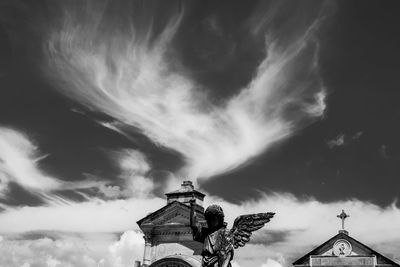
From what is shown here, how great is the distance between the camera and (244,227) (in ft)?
25.8

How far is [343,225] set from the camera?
2523 cm

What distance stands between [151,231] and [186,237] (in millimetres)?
2098

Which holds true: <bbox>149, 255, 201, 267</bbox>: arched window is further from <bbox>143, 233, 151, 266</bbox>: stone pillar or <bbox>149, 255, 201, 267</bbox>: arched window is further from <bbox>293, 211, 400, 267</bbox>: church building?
<bbox>293, 211, 400, 267</bbox>: church building

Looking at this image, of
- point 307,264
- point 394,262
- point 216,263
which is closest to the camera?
point 216,263

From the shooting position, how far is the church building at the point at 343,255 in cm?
2375

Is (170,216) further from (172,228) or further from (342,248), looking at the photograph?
(342,248)

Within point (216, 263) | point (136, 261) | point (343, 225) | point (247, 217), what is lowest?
point (216, 263)

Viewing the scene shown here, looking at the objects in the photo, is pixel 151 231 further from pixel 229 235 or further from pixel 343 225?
pixel 229 235

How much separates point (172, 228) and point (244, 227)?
17934 millimetres

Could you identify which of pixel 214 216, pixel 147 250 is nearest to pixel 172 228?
pixel 147 250

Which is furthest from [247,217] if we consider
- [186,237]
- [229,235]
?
[186,237]

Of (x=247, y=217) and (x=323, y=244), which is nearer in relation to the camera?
(x=247, y=217)

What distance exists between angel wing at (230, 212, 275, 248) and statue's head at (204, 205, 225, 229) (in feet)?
0.91

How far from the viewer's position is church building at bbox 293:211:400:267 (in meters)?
23.8
